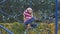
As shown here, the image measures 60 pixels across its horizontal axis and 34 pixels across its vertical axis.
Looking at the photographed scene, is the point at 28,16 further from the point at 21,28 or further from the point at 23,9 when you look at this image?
the point at 23,9

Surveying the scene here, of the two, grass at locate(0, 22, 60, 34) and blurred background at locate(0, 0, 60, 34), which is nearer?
grass at locate(0, 22, 60, 34)

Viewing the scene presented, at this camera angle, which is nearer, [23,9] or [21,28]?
[21,28]

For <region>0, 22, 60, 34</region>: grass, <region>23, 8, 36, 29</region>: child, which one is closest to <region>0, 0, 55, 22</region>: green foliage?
<region>0, 22, 60, 34</region>: grass

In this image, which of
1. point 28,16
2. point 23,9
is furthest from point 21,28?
point 23,9

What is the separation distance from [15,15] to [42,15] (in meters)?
0.57

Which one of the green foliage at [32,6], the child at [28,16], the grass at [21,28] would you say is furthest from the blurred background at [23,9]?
the child at [28,16]

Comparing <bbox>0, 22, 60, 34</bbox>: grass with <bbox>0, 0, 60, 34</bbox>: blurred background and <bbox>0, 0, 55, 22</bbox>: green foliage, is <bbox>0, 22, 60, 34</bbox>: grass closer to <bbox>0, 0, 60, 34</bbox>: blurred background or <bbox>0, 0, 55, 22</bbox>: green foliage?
<bbox>0, 0, 60, 34</bbox>: blurred background

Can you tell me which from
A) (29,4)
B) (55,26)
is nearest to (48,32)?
(55,26)

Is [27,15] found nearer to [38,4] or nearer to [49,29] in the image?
[49,29]

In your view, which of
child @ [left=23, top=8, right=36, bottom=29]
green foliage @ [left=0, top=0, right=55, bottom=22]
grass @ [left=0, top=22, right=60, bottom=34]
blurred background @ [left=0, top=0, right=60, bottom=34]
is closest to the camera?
child @ [left=23, top=8, right=36, bottom=29]

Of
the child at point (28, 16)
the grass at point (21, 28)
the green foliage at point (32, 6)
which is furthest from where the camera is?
the green foliage at point (32, 6)

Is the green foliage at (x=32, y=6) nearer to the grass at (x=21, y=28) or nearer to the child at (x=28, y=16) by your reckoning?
the grass at (x=21, y=28)

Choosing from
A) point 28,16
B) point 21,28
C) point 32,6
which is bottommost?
point 21,28

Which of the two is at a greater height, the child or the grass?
the child
